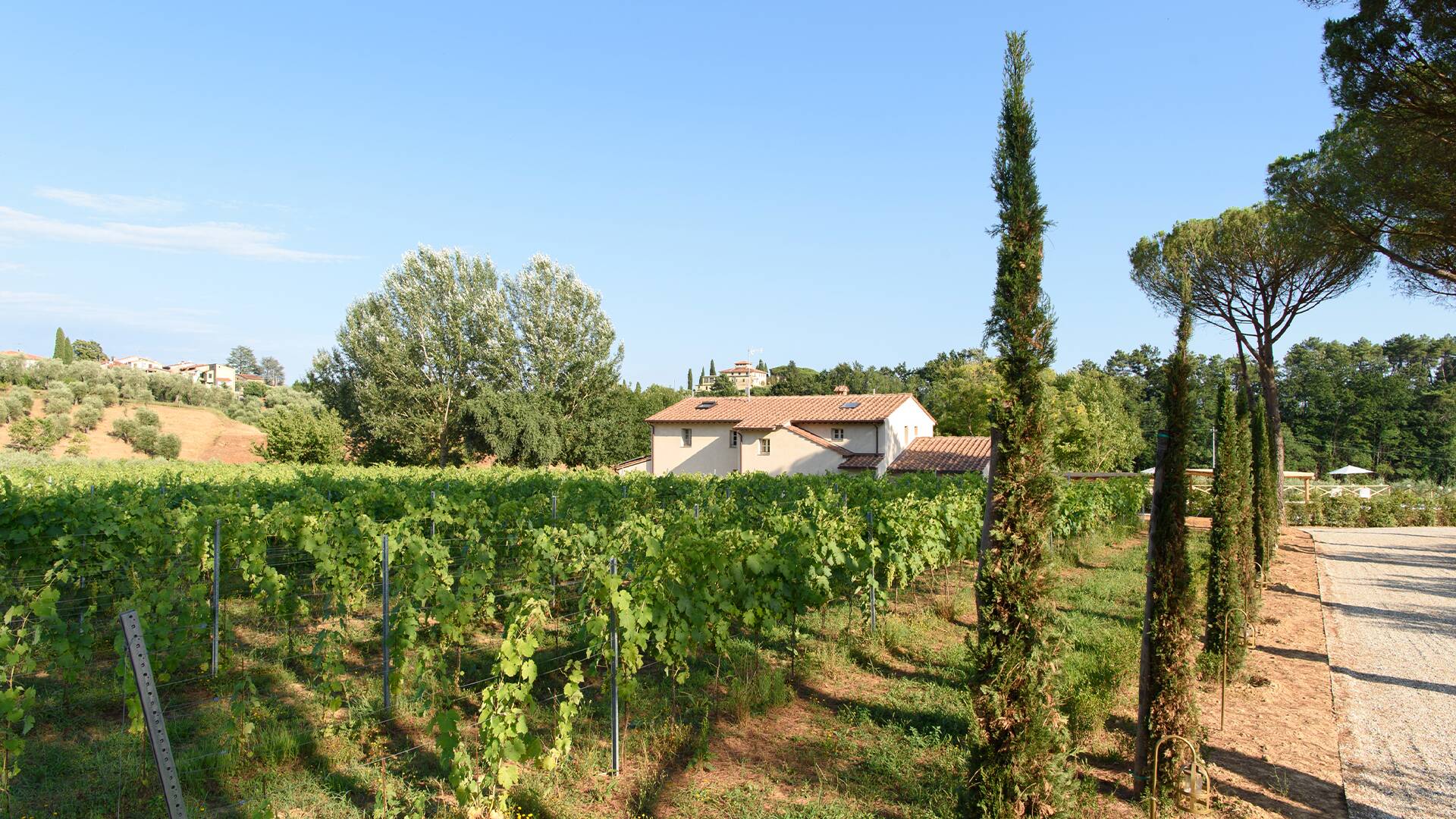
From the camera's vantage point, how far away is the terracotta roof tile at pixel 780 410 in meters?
32.8

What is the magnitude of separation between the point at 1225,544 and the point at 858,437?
24.6m

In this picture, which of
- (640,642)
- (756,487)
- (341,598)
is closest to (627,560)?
(640,642)

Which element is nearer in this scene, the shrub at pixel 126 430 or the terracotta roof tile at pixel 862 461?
the terracotta roof tile at pixel 862 461

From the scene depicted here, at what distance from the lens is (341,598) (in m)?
7.05

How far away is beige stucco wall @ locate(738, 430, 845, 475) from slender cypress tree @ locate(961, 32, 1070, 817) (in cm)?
2694

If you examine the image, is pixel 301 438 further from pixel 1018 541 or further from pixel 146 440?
pixel 1018 541

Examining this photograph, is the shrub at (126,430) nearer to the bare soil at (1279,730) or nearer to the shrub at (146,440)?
the shrub at (146,440)

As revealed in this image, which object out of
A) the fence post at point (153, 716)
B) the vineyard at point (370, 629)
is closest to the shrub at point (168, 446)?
the vineyard at point (370, 629)

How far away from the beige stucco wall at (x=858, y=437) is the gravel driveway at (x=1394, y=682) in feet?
56.6

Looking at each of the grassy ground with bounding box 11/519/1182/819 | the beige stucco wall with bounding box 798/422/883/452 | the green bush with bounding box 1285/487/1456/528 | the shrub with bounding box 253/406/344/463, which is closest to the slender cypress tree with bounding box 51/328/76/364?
the shrub with bounding box 253/406/344/463

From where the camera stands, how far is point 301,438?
33438mm

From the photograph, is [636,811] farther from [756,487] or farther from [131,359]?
[131,359]

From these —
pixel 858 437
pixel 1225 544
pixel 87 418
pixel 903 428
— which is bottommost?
pixel 1225 544

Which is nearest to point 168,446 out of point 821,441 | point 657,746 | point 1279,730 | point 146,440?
point 146,440
